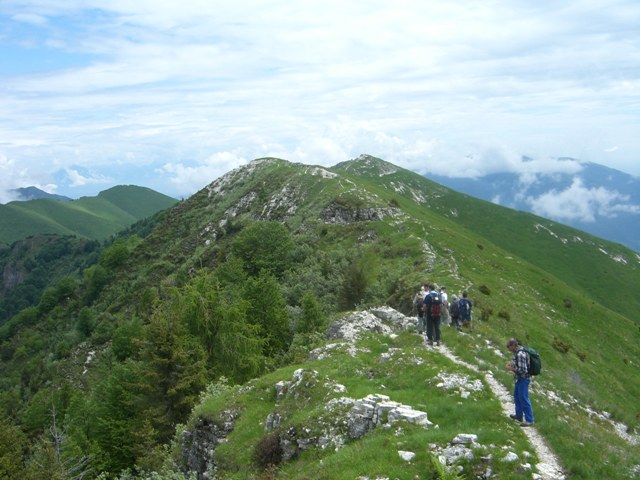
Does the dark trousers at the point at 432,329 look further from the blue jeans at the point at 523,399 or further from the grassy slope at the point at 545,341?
the blue jeans at the point at 523,399

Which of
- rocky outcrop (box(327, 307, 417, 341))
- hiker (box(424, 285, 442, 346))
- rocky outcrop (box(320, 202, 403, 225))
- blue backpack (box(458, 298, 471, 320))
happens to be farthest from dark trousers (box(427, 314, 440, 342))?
rocky outcrop (box(320, 202, 403, 225))

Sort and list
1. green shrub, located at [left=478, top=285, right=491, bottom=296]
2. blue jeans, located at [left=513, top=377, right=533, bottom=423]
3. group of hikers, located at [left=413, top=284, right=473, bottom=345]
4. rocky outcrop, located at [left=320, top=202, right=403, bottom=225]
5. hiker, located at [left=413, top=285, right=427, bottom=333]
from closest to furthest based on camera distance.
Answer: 1. blue jeans, located at [left=513, top=377, right=533, bottom=423]
2. group of hikers, located at [left=413, top=284, right=473, bottom=345]
3. hiker, located at [left=413, top=285, right=427, bottom=333]
4. green shrub, located at [left=478, top=285, right=491, bottom=296]
5. rocky outcrop, located at [left=320, top=202, right=403, bottom=225]

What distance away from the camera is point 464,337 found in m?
25.9

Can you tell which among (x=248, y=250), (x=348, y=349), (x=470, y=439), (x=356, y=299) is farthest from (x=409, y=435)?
(x=248, y=250)

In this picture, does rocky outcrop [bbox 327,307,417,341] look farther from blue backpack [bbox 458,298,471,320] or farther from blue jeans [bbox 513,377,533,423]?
blue jeans [bbox 513,377,533,423]

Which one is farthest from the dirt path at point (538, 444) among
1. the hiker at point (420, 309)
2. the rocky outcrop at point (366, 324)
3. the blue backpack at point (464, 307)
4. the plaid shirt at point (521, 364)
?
the rocky outcrop at point (366, 324)

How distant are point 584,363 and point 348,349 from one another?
28.7 meters

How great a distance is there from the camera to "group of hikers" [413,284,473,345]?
23.2 meters

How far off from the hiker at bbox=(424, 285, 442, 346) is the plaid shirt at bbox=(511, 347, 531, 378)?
7446 millimetres

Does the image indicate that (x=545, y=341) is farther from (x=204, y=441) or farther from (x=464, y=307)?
(x=204, y=441)

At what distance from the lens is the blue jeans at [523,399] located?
14734 mm

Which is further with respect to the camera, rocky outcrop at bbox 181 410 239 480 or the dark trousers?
the dark trousers

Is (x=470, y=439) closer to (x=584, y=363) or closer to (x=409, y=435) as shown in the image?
(x=409, y=435)

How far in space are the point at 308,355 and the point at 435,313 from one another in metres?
7.58
